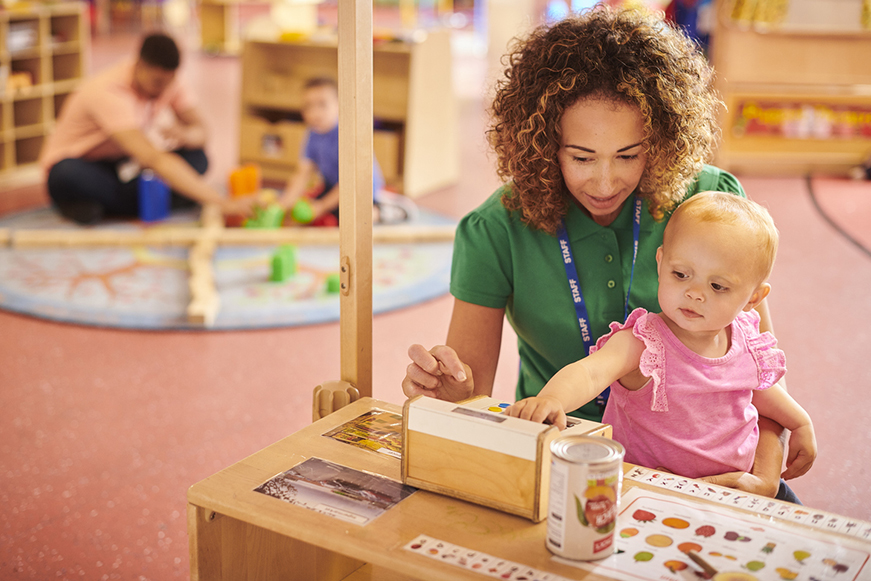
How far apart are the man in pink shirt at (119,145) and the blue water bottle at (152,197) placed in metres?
0.06

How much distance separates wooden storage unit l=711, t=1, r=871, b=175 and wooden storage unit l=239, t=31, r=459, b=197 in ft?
6.45

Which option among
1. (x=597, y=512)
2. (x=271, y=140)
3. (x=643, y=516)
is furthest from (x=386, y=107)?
(x=597, y=512)

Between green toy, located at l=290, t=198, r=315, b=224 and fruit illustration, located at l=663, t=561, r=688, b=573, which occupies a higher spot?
green toy, located at l=290, t=198, r=315, b=224

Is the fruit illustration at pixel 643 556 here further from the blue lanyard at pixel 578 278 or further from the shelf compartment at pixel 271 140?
the shelf compartment at pixel 271 140

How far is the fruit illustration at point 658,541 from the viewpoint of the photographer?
1.01m

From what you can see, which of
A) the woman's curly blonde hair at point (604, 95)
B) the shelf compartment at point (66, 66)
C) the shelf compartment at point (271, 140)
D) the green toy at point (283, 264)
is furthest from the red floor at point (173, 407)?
the shelf compartment at point (66, 66)

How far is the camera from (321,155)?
464 cm

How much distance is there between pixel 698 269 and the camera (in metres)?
1.30

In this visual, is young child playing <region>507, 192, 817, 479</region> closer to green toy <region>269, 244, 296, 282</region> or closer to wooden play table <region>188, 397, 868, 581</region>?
wooden play table <region>188, 397, 868, 581</region>

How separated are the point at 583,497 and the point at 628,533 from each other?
0.45 feet

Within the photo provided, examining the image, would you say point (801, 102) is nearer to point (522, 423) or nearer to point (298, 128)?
point (298, 128)

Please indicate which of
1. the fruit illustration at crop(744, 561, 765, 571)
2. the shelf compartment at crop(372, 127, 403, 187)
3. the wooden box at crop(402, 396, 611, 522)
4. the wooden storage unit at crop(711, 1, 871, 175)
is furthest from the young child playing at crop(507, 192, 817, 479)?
the wooden storage unit at crop(711, 1, 871, 175)

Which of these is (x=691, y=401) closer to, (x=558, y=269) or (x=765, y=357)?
(x=765, y=357)

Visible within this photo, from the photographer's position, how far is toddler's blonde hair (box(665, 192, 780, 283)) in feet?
4.26
